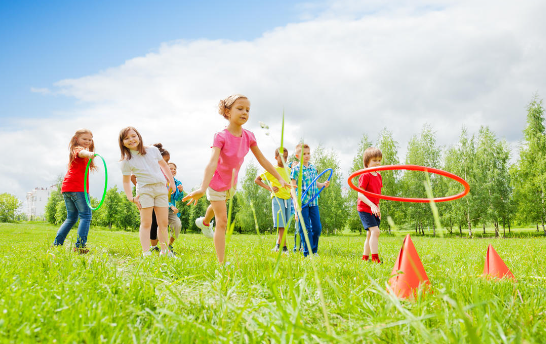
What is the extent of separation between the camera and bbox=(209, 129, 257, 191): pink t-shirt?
162 inches

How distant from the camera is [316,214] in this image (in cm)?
691

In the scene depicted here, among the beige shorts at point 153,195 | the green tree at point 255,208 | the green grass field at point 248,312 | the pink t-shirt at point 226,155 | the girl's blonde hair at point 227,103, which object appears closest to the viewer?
the green grass field at point 248,312

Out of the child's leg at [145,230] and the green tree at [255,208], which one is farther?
the green tree at [255,208]

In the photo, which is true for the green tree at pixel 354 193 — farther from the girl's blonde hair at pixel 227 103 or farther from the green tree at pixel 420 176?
the girl's blonde hair at pixel 227 103

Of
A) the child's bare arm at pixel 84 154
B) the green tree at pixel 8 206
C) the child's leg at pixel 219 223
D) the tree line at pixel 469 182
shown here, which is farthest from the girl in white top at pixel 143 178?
the green tree at pixel 8 206

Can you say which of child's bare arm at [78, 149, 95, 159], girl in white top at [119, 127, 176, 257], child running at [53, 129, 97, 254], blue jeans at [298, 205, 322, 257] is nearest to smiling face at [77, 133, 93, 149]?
child running at [53, 129, 97, 254]

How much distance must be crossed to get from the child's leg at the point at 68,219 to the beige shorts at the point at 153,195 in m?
1.96

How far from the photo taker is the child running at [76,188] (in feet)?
20.6

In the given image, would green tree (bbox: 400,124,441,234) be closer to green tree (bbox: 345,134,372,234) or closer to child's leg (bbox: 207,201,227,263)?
green tree (bbox: 345,134,372,234)

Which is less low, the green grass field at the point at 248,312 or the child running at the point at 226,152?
the child running at the point at 226,152

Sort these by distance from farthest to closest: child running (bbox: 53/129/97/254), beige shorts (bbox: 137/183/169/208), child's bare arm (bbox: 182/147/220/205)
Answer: child running (bbox: 53/129/97/254)
beige shorts (bbox: 137/183/169/208)
child's bare arm (bbox: 182/147/220/205)

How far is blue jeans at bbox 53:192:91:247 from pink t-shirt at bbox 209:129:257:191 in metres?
3.49

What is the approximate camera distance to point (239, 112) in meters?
4.14

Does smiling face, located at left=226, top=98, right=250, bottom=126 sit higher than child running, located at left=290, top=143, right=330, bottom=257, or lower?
higher
